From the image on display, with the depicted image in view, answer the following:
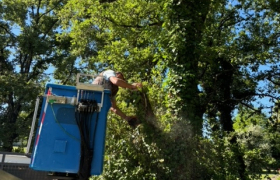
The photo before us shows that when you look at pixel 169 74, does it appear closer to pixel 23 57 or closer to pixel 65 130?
pixel 65 130

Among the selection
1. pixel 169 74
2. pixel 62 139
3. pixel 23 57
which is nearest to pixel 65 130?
pixel 62 139

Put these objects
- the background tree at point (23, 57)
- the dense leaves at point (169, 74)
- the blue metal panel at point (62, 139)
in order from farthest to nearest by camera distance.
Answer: the background tree at point (23, 57), the dense leaves at point (169, 74), the blue metal panel at point (62, 139)

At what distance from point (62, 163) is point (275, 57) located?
27.6 feet

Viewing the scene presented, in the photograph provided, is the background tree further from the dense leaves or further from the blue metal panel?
the blue metal panel

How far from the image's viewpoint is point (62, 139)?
3.38m

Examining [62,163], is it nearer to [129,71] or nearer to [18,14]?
[129,71]

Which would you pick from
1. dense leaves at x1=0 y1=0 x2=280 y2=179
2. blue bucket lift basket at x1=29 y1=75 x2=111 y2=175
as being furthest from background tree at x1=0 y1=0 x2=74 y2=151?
blue bucket lift basket at x1=29 y1=75 x2=111 y2=175

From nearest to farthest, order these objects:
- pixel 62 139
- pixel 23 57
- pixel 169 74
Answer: pixel 62 139 → pixel 169 74 → pixel 23 57

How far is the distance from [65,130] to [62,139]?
109 mm

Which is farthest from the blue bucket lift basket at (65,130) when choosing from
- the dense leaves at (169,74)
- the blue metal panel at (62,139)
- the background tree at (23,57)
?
the background tree at (23,57)

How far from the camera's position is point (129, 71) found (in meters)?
8.98

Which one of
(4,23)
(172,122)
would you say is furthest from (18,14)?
(172,122)

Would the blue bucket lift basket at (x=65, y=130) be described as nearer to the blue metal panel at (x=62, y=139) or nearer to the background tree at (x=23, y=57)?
the blue metal panel at (x=62, y=139)

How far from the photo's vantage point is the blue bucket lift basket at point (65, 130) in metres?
3.33
